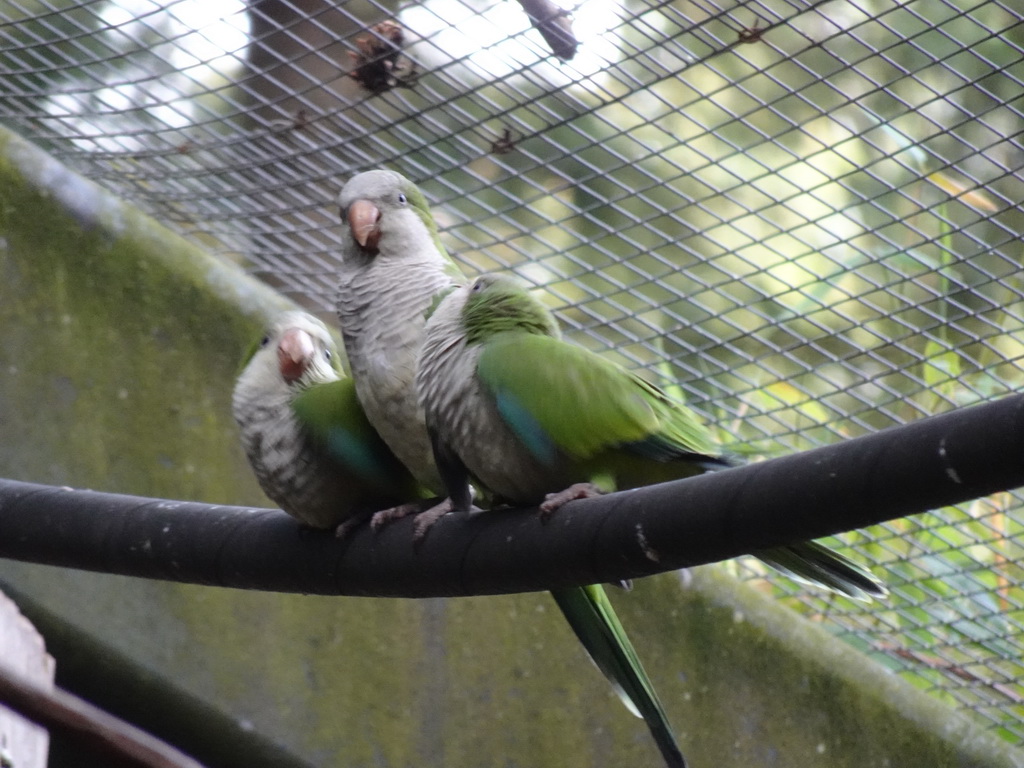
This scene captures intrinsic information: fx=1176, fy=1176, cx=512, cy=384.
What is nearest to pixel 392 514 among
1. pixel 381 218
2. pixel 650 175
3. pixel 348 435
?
pixel 348 435

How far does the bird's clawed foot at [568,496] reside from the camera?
144 cm

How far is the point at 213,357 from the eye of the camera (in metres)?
2.79

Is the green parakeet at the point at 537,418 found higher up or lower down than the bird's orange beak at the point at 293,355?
higher up

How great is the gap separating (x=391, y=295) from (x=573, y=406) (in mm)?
471

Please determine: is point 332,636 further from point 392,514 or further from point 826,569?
point 826,569

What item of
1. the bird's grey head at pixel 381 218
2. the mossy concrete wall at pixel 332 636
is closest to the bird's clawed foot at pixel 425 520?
the bird's grey head at pixel 381 218

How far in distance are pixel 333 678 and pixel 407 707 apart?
0.18 metres

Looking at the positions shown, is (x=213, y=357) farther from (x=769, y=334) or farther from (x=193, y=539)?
(x=769, y=334)

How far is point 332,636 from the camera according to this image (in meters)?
2.63

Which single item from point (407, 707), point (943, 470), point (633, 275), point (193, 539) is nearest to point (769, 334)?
point (633, 275)

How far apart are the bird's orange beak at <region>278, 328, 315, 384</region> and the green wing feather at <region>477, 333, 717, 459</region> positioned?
1.43 ft

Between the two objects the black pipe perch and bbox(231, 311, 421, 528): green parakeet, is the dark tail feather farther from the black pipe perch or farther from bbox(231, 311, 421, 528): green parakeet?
bbox(231, 311, 421, 528): green parakeet

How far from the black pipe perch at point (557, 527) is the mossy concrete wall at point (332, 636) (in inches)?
29.4

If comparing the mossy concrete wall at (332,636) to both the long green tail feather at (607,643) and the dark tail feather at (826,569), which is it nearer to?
the long green tail feather at (607,643)
